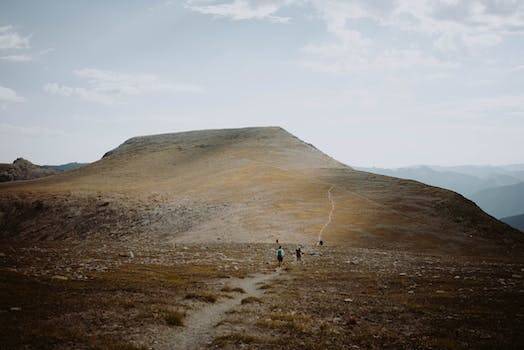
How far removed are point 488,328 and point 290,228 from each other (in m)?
51.1

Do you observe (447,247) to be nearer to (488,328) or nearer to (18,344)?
(488,328)

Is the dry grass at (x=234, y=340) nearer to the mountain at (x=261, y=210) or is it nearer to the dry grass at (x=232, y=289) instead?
the dry grass at (x=232, y=289)

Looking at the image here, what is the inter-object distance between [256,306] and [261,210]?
58.4 metres

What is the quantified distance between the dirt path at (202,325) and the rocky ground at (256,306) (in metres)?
0.14

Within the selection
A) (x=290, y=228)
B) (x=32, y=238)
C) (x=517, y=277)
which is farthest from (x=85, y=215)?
(x=517, y=277)

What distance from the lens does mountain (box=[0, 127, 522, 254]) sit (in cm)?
6612

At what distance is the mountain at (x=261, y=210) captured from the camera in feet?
217

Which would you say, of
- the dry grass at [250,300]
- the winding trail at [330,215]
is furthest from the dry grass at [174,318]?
the winding trail at [330,215]

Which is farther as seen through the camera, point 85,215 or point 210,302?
point 85,215

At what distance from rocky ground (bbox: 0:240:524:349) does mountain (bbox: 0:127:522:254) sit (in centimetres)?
2709

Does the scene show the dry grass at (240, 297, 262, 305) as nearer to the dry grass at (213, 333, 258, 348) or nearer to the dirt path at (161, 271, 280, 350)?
the dirt path at (161, 271, 280, 350)

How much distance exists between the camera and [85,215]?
88250mm

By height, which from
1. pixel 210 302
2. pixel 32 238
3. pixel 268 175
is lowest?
pixel 32 238

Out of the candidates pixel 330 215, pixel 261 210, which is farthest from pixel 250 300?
pixel 261 210
